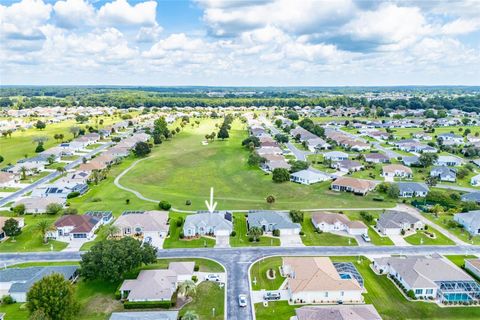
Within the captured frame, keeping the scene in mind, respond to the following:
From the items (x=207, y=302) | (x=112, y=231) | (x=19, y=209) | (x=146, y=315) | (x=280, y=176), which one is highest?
(x=280, y=176)

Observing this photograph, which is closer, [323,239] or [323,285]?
[323,285]

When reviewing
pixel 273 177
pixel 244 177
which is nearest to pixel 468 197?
pixel 273 177

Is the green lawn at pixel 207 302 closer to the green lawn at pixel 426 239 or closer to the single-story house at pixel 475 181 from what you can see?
the green lawn at pixel 426 239

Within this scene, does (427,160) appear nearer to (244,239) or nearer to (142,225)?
(244,239)

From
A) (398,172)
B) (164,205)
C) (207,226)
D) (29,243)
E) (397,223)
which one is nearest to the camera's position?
(29,243)

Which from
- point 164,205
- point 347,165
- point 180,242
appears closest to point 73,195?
point 164,205

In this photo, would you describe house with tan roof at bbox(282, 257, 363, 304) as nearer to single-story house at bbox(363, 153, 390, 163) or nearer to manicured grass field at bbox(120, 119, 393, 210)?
manicured grass field at bbox(120, 119, 393, 210)

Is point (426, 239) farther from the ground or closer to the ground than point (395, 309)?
farther from the ground
